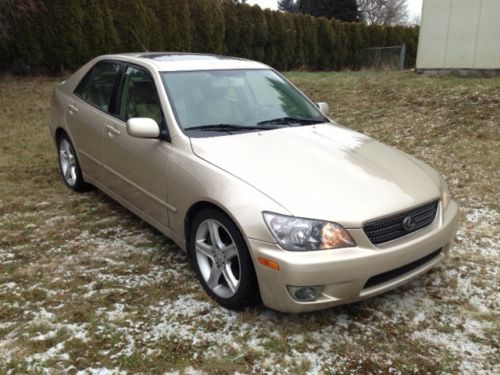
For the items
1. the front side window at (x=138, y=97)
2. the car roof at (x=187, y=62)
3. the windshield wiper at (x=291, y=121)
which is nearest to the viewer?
the front side window at (x=138, y=97)

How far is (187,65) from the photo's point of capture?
3867 mm

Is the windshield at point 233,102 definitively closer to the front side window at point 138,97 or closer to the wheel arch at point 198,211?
the front side window at point 138,97

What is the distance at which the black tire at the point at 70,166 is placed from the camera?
4961mm

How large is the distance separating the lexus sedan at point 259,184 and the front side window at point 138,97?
1 centimetres

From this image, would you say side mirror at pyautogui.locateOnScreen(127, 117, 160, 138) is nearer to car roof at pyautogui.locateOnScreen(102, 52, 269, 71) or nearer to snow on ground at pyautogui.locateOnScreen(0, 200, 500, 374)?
car roof at pyautogui.locateOnScreen(102, 52, 269, 71)

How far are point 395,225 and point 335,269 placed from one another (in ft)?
1.64

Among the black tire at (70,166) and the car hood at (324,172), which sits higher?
the car hood at (324,172)

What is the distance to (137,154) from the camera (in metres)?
3.64

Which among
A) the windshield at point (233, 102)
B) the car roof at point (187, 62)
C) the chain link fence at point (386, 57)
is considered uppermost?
the chain link fence at point (386, 57)

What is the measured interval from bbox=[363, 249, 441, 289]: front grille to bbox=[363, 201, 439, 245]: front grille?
0.20 metres

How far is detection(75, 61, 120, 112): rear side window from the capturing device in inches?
168

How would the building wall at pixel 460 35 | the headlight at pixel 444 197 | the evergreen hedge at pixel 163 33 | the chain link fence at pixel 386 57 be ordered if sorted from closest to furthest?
the headlight at pixel 444 197
the building wall at pixel 460 35
the evergreen hedge at pixel 163 33
the chain link fence at pixel 386 57

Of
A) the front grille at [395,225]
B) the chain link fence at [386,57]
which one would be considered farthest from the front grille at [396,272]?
the chain link fence at [386,57]

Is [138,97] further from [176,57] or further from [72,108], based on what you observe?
[72,108]
